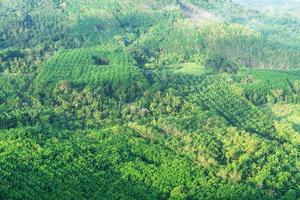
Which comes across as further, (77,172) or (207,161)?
(207,161)

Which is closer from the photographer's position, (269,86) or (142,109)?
(142,109)

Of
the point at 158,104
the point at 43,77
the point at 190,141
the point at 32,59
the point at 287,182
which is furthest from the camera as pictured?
the point at 32,59

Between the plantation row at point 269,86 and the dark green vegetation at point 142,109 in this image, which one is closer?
the dark green vegetation at point 142,109

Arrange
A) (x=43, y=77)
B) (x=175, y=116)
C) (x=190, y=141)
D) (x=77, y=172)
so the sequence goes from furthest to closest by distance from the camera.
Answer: (x=43, y=77) → (x=175, y=116) → (x=190, y=141) → (x=77, y=172)

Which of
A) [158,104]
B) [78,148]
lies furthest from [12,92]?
[78,148]

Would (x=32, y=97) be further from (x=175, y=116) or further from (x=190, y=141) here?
(x=190, y=141)

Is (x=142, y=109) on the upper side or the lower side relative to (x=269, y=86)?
upper

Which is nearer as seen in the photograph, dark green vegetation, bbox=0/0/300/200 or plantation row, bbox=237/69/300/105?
dark green vegetation, bbox=0/0/300/200

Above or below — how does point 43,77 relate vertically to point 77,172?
below
